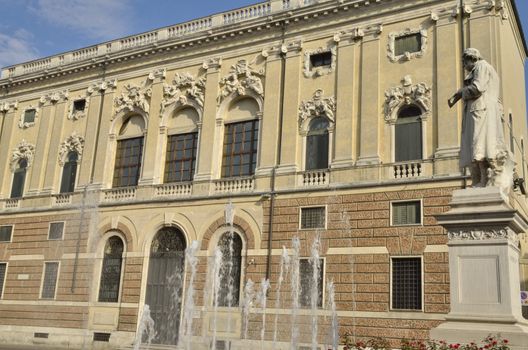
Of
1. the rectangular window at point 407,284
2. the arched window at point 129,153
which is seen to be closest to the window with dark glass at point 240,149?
the arched window at point 129,153

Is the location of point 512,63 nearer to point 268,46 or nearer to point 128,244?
point 268,46

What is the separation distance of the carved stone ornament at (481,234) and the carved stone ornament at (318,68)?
15059 mm

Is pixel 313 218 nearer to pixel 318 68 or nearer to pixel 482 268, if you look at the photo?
pixel 318 68

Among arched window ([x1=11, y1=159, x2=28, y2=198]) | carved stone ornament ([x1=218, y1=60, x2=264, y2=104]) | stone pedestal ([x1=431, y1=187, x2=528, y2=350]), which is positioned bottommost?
stone pedestal ([x1=431, y1=187, x2=528, y2=350])

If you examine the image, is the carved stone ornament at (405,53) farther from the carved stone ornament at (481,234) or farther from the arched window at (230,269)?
the carved stone ornament at (481,234)

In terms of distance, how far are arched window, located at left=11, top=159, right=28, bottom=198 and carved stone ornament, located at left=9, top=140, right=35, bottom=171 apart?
19cm

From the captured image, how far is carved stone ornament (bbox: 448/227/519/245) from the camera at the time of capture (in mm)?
9328

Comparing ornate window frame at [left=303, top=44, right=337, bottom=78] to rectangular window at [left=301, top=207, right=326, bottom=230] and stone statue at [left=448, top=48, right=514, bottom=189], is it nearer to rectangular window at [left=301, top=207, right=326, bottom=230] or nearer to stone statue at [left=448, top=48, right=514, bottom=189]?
rectangular window at [left=301, top=207, right=326, bottom=230]

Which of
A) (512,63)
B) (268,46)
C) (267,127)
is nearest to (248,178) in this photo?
(267,127)

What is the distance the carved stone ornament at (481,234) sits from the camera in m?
9.33

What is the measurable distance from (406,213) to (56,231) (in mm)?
17069

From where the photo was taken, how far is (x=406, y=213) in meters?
20.5

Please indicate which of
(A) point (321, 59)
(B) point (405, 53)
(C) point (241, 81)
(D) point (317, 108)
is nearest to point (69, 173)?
(C) point (241, 81)

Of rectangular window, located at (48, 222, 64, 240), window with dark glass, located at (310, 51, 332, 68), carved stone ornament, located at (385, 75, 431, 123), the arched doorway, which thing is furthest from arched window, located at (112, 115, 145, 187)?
Answer: carved stone ornament, located at (385, 75, 431, 123)
